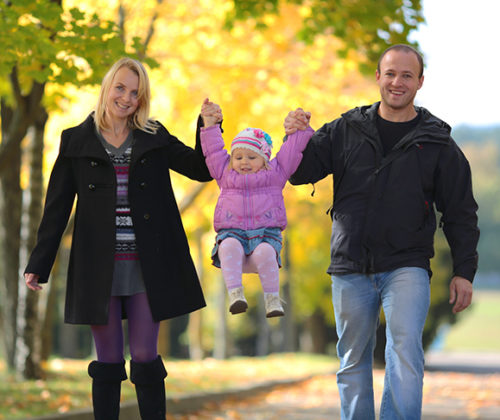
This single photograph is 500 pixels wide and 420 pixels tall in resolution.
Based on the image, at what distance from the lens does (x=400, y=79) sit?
4.63 meters

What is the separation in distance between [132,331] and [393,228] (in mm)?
1553

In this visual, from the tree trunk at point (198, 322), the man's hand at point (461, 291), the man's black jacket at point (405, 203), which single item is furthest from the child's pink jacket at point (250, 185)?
the tree trunk at point (198, 322)

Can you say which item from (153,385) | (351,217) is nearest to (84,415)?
(153,385)

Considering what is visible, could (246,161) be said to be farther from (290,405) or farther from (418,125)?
(290,405)

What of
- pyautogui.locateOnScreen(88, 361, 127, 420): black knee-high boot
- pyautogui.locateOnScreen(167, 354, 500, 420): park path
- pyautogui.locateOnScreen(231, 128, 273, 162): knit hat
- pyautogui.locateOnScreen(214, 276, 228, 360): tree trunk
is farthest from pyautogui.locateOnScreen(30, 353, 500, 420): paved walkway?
pyautogui.locateOnScreen(214, 276, 228, 360): tree trunk

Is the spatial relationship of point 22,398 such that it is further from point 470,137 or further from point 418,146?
point 470,137

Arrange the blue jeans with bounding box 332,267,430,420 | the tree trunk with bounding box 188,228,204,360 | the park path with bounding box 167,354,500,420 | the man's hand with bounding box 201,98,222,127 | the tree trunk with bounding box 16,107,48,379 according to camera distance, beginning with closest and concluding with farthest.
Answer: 1. the blue jeans with bounding box 332,267,430,420
2. the man's hand with bounding box 201,98,222,127
3. the park path with bounding box 167,354,500,420
4. the tree trunk with bounding box 16,107,48,379
5. the tree trunk with bounding box 188,228,204,360

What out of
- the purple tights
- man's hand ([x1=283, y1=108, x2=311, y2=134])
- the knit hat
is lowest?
the purple tights

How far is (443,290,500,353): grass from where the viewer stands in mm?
106250

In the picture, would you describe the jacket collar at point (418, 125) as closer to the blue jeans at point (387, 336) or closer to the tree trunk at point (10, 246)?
the blue jeans at point (387, 336)

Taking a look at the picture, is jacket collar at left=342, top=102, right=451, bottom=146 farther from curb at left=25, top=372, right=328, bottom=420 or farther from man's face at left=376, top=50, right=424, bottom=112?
curb at left=25, top=372, right=328, bottom=420

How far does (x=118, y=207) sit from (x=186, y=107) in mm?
11576

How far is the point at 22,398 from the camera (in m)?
9.55

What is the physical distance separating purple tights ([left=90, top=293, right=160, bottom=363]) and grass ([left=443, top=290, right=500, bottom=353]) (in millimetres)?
96907
